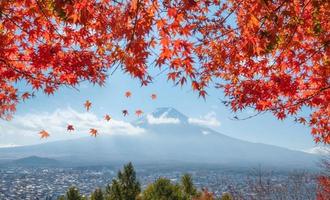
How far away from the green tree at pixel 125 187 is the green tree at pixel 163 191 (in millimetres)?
1965

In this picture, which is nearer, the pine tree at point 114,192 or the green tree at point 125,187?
the pine tree at point 114,192

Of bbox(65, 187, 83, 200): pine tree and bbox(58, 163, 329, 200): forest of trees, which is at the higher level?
bbox(58, 163, 329, 200): forest of trees

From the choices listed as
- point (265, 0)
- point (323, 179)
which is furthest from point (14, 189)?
point (265, 0)

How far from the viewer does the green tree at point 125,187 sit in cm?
1912

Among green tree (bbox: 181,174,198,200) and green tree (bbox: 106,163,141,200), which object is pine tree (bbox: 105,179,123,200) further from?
green tree (bbox: 181,174,198,200)

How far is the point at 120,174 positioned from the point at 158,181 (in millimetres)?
2817

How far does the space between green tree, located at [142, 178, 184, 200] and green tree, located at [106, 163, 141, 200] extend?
1.97 m

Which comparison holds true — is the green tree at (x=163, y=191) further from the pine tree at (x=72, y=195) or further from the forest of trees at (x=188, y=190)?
the pine tree at (x=72, y=195)

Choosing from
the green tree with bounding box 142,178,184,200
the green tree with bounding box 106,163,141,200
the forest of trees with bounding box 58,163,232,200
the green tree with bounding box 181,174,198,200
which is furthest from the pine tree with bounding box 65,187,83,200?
the green tree with bounding box 181,174,198,200

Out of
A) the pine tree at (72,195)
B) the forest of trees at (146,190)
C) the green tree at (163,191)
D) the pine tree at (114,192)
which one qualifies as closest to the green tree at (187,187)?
the forest of trees at (146,190)

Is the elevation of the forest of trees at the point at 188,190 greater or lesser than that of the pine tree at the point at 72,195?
greater

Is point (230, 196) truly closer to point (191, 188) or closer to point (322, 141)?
point (191, 188)

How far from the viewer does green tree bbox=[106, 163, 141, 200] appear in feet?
62.7

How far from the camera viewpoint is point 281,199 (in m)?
15.9
